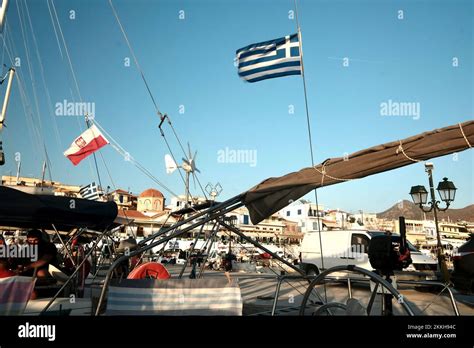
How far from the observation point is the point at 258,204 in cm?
554

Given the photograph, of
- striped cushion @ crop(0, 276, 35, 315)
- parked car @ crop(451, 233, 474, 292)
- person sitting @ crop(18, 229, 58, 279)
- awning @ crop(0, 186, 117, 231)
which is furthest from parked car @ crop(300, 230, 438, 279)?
striped cushion @ crop(0, 276, 35, 315)

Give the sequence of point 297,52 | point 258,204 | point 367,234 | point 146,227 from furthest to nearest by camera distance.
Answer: point 146,227 < point 367,234 < point 297,52 < point 258,204

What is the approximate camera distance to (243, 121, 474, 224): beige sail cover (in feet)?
13.2

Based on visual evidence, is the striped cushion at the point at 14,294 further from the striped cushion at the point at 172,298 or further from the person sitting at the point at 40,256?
the person sitting at the point at 40,256

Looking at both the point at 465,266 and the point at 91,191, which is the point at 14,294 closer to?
the point at 465,266

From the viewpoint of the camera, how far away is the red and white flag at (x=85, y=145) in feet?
50.0

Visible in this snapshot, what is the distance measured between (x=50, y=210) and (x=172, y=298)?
4.45 meters

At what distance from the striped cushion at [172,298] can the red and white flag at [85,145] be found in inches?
468

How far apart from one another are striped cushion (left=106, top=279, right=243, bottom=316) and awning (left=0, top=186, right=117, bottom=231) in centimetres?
367

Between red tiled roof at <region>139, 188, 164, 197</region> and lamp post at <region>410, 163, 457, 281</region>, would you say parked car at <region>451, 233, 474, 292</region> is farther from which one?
red tiled roof at <region>139, 188, 164, 197</region>
